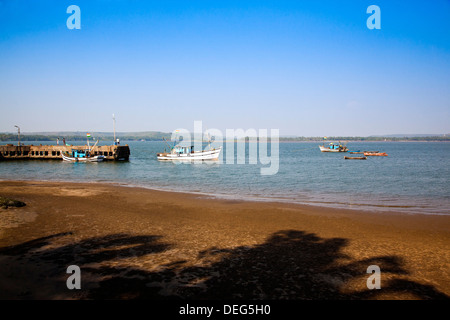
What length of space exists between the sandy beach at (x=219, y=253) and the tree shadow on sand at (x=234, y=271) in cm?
3

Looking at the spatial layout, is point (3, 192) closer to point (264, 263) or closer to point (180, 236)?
point (180, 236)

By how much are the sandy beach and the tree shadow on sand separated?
33 mm

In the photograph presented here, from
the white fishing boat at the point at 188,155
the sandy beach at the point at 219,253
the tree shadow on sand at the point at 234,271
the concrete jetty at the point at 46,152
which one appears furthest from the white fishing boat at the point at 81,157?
the tree shadow on sand at the point at 234,271

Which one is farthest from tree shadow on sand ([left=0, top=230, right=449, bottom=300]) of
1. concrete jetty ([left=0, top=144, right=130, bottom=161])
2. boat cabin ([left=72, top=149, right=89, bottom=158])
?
concrete jetty ([left=0, top=144, right=130, bottom=161])

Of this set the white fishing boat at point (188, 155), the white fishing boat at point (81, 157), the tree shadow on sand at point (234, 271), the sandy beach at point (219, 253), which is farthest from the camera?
the white fishing boat at point (188, 155)

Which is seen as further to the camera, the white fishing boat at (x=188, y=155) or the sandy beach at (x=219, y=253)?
the white fishing boat at (x=188, y=155)

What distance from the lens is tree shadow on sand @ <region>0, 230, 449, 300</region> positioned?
6.97 m

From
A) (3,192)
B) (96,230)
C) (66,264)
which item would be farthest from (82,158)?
(66,264)

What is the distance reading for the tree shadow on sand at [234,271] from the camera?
6.97m

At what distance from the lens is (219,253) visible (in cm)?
973

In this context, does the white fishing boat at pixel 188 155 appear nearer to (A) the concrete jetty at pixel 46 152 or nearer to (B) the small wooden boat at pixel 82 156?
(A) the concrete jetty at pixel 46 152

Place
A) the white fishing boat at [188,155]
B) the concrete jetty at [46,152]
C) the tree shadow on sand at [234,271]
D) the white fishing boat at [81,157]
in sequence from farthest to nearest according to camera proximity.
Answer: the concrete jetty at [46,152] < the white fishing boat at [188,155] < the white fishing boat at [81,157] < the tree shadow on sand at [234,271]

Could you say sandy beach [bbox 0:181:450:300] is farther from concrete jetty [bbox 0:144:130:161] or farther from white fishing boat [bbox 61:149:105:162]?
concrete jetty [bbox 0:144:130:161]
